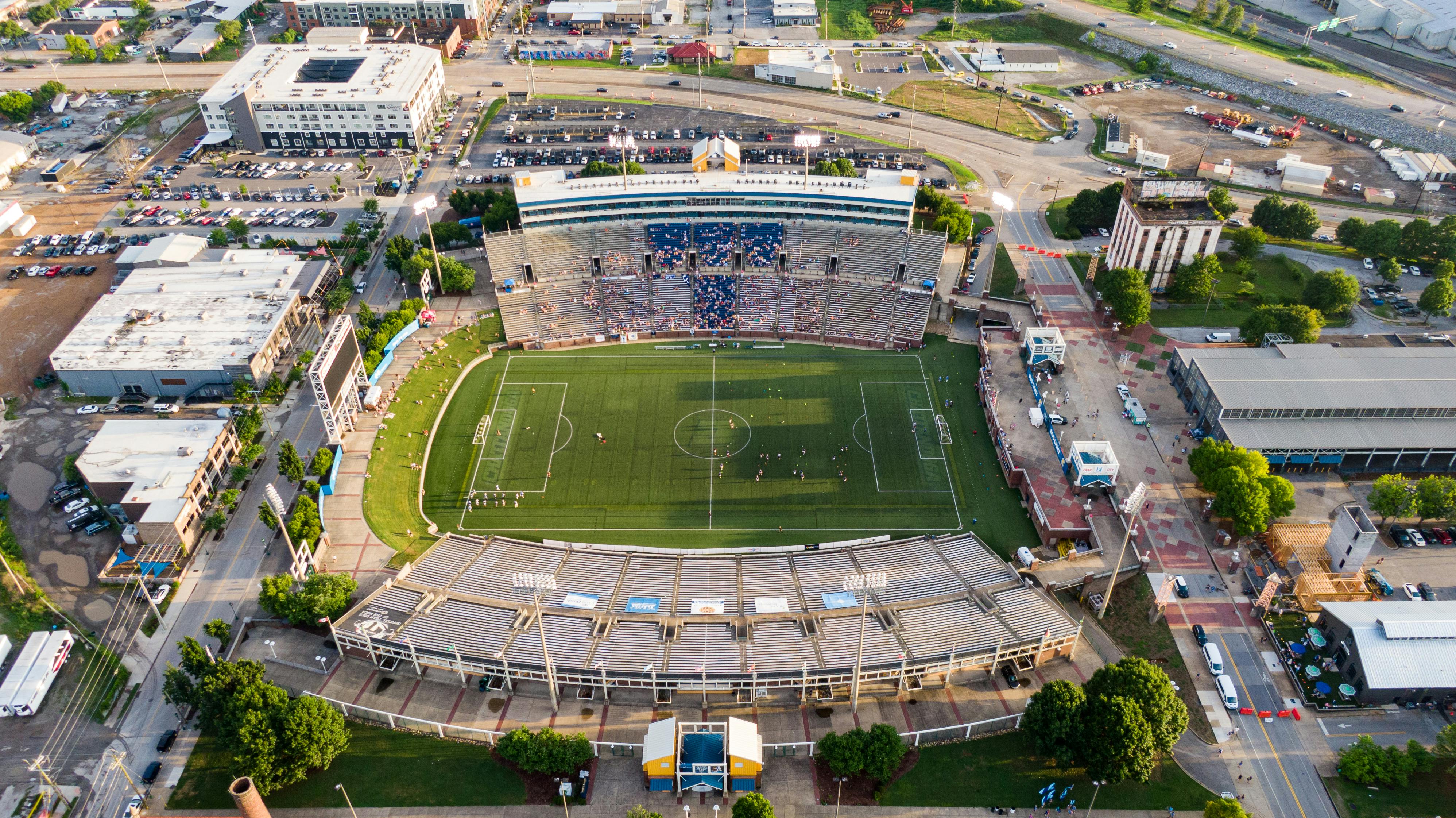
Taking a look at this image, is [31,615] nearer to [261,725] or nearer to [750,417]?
[261,725]

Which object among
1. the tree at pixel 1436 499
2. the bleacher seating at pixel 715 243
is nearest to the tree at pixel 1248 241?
the tree at pixel 1436 499

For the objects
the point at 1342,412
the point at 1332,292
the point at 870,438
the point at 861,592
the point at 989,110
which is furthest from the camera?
the point at 989,110

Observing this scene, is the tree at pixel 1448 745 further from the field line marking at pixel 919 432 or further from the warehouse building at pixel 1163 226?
the warehouse building at pixel 1163 226

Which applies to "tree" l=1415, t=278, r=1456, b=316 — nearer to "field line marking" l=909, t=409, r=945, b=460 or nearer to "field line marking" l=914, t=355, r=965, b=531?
"field line marking" l=914, t=355, r=965, b=531

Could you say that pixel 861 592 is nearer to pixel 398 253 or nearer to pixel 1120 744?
pixel 1120 744

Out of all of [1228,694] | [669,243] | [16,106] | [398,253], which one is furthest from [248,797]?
[16,106]

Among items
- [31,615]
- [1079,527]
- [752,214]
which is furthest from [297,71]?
[1079,527]
